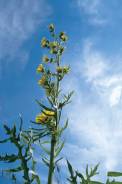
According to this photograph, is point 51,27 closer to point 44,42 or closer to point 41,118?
point 44,42

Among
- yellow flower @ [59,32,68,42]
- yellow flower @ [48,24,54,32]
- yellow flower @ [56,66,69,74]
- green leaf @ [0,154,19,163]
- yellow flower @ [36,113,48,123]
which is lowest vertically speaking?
green leaf @ [0,154,19,163]

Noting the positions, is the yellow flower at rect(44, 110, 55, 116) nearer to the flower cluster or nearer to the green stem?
the green stem

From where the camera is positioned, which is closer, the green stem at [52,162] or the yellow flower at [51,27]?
the green stem at [52,162]

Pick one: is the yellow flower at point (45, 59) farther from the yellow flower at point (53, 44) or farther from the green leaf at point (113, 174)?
the green leaf at point (113, 174)

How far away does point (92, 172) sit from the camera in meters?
3.09

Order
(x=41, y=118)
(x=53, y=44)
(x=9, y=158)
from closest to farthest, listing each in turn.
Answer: (x=9, y=158) → (x=41, y=118) → (x=53, y=44)

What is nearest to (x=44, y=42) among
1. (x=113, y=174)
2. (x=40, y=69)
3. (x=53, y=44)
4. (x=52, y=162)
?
(x=53, y=44)

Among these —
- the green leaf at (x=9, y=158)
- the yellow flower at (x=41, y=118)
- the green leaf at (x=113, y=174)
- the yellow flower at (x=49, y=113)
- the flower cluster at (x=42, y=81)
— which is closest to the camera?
the green leaf at (x=113, y=174)

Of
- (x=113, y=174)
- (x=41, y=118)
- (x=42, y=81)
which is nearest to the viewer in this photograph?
(x=113, y=174)

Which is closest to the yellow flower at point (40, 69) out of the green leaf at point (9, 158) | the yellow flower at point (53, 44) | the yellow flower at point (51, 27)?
the yellow flower at point (53, 44)

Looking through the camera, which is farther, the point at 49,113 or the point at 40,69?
the point at 40,69

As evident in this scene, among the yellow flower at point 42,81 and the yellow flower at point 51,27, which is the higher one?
the yellow flower at point 51,27

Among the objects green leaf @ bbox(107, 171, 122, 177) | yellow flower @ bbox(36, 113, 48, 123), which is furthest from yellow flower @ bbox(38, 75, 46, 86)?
green leaf @ bbox(107, 171, 122, 177)

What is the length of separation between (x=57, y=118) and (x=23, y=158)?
1977 millimetres
